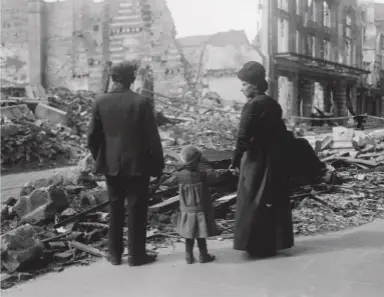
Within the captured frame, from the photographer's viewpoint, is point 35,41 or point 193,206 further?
point 35,41

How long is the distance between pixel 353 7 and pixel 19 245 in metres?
39.1

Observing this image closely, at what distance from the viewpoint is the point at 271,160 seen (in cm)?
413

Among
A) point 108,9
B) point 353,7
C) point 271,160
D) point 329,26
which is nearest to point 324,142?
point 271,160

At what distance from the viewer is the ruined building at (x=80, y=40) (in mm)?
27984

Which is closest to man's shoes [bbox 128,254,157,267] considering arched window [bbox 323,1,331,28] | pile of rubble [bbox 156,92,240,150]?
pile of rubble [bbox 156,92,240,150]

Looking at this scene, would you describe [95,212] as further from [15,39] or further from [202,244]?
[15,39]

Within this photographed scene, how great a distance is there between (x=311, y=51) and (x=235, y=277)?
101 feet

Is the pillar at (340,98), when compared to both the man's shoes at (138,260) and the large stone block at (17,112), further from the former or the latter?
the man's shoes at (138,260)

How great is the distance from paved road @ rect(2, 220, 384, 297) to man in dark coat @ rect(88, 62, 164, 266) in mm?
275

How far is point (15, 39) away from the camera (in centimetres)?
3172

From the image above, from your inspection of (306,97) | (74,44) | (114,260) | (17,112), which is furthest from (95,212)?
(74,44)

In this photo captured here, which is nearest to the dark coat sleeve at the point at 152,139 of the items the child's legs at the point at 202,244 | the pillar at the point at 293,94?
the child's legs at the point at 202,244

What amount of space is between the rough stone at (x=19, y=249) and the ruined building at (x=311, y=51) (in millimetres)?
21424

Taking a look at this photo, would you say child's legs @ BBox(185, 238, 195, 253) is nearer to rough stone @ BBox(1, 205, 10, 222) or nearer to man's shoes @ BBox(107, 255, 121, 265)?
man's shoes @ BBox(107, 255, 121, 265)
